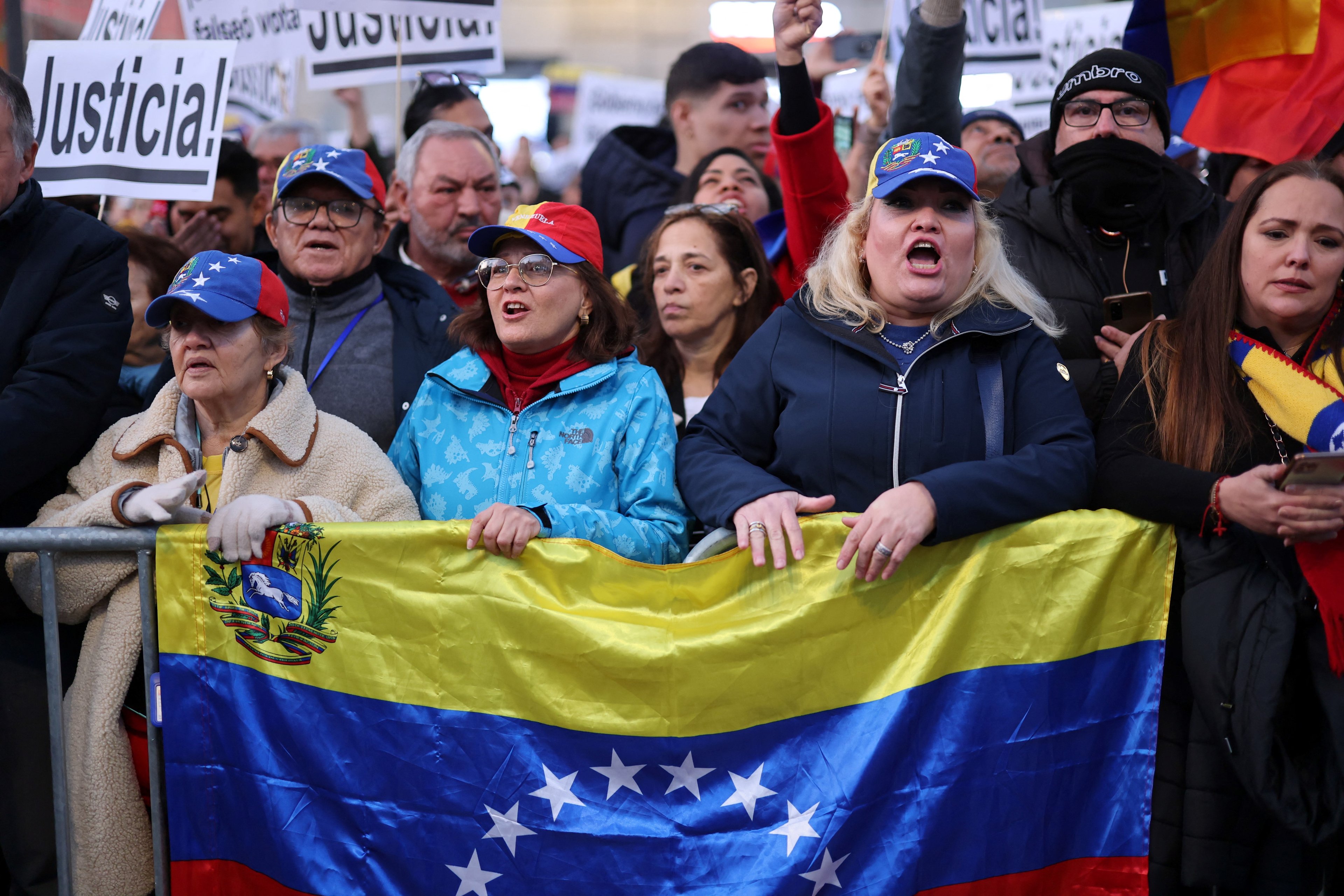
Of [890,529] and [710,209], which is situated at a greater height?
[710,209]

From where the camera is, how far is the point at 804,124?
14.0 feet

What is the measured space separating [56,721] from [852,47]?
603cm

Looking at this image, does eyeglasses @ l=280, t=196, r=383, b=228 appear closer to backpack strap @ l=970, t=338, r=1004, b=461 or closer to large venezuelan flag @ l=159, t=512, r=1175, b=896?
large venezuelan flag @ l=159, t=512, r=1175, b=896

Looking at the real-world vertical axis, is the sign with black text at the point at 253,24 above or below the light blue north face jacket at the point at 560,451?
above

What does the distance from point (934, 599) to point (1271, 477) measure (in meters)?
0.83

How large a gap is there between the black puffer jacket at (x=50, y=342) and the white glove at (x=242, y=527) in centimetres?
67

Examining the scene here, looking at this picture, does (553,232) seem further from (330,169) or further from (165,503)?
(165,503)

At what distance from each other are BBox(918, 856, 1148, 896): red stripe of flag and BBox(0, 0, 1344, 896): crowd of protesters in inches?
2.9

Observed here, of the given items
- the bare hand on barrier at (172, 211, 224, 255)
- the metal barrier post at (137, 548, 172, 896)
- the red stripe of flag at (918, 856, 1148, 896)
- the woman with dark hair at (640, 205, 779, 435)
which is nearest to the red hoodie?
the woman with dark hair at (640, 205, 779, 435)

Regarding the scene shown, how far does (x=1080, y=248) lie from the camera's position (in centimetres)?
393

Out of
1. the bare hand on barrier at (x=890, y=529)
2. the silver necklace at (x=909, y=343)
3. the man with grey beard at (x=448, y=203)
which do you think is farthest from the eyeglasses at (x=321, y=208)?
the bare hand on barrier at (x=890, y=529)

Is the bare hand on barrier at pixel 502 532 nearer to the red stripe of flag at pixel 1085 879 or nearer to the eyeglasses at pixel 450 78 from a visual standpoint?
the red stripe of flag at pixel 1085 879

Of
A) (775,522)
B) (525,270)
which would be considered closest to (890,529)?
(775,522)

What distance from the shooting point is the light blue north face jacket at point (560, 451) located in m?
3.45
